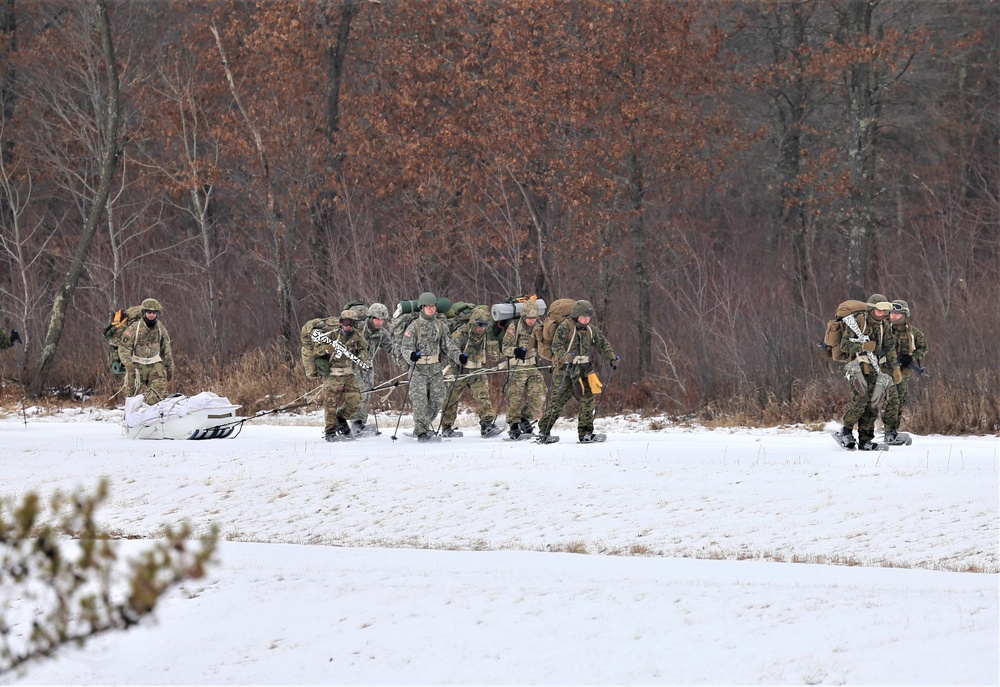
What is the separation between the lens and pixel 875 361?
16500mm

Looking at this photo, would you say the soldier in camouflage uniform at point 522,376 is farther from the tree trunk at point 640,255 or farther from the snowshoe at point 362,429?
the tree trunk at point 640,255

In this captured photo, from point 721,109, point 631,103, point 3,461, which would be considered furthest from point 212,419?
point 721,109

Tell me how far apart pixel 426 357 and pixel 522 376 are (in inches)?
51.0

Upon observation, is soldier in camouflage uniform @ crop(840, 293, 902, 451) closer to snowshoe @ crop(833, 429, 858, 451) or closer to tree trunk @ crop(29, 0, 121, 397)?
snowshoe @ crop(833, 429, 858, 451)

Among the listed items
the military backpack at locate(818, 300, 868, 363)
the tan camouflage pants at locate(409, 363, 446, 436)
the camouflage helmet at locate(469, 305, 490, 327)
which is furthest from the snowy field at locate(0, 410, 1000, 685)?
the camouflage helmet at locate(469, 305, 490, 327)

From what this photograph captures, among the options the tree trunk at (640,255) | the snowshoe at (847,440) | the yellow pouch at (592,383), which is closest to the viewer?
the snowshoe at (847,440)

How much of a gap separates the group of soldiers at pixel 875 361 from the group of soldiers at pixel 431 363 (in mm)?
3187

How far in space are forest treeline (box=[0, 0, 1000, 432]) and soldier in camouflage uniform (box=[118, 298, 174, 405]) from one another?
3.98m

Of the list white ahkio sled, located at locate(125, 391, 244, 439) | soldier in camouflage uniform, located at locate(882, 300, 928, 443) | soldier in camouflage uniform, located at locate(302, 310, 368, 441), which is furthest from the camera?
white ahkio sled, located at locate(125, 391, 244, 439)

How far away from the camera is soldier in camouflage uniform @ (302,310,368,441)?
60.8 ft

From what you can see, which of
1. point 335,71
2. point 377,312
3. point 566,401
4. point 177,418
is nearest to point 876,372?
point 566,401

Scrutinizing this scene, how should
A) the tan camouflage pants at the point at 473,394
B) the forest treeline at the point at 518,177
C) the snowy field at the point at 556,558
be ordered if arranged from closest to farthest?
1. the snowy field at the point at 556,558
2. the tan camouflage pants at the point at 473,394
3. the forest treeline at the point at 518,177

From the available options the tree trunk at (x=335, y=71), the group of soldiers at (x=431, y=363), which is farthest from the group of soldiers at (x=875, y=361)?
the tree trunk at (x=335, y=71)

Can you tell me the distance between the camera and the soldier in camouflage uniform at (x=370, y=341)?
62.2ft
